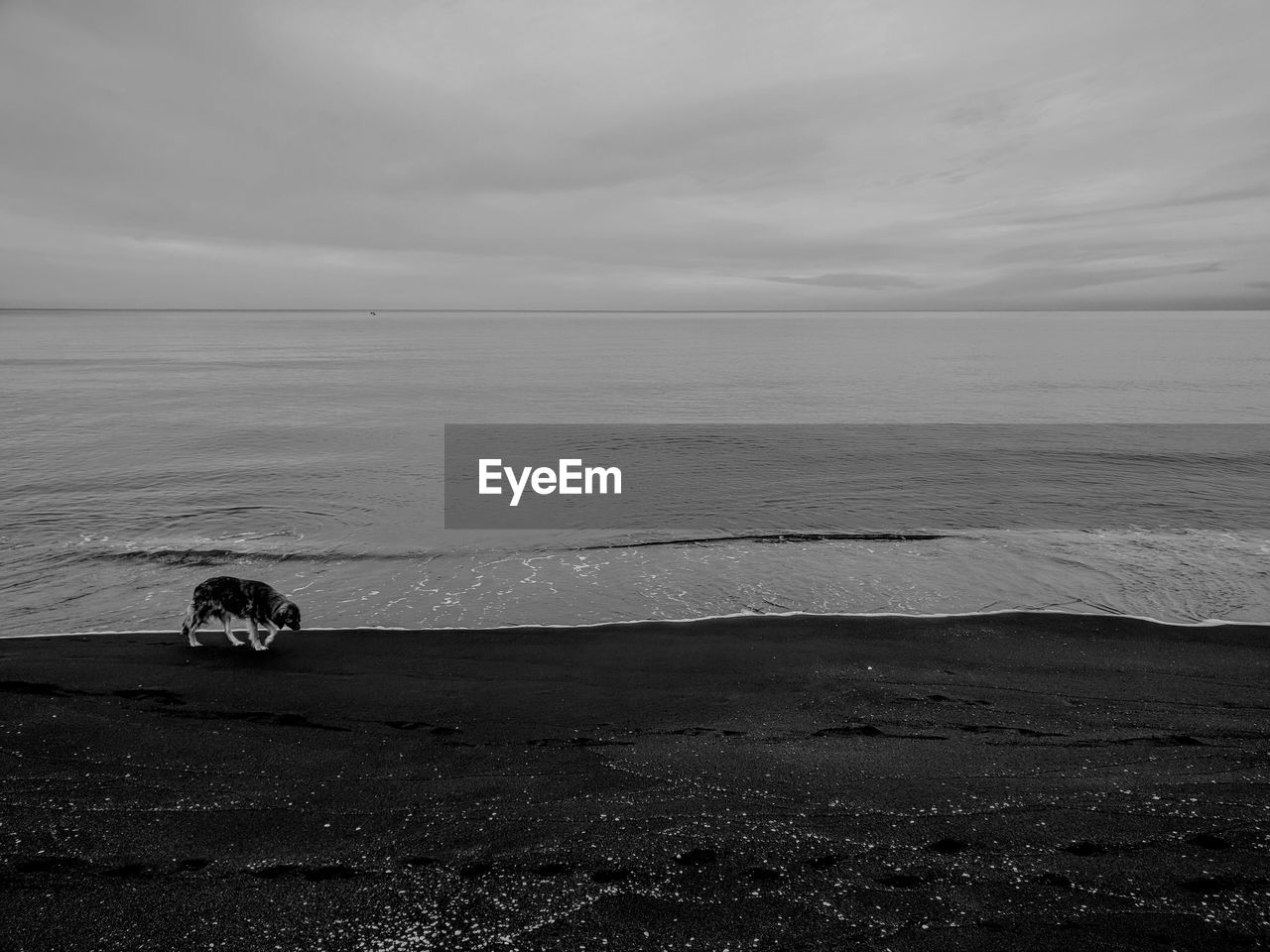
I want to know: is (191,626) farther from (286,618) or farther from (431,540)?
(431,540)

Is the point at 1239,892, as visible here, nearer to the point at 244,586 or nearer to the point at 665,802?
the point at 665,802

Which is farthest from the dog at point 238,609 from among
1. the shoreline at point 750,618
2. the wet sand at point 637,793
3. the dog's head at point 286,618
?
the shoreline at point 750,618

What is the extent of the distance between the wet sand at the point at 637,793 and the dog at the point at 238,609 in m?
0.36

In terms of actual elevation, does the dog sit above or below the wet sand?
above

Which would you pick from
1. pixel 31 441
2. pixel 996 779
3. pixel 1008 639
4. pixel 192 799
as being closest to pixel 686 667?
pixel 996 779

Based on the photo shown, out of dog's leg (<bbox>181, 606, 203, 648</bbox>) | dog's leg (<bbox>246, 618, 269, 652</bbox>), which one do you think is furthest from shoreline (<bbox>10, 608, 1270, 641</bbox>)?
dog's leg (<bbox>246, 618, 269, 652</bbox>)

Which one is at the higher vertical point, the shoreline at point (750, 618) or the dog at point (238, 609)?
the dog at point (238, 609)

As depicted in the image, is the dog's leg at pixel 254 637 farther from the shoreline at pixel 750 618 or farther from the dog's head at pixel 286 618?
the shoreline at pixel 750 618

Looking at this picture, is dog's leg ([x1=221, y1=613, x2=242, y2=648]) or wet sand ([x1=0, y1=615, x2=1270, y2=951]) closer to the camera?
wet sand ([x1=0, y1=615, x2=1270, y2=951])

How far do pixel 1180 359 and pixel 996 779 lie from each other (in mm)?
86183

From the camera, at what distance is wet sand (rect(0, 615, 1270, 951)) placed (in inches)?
190

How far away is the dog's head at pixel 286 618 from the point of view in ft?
31.3

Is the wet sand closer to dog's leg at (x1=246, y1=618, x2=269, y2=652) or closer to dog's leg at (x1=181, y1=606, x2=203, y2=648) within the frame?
dog's leg at (x1=246, y1=618, x2=269, y2=652)

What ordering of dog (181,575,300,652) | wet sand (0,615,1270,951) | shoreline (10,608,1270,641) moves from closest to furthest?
1. wet sand (0,615,1270,951)
2. dog (181,575,300,652)
3. shoreline (10,608,1270,641)
